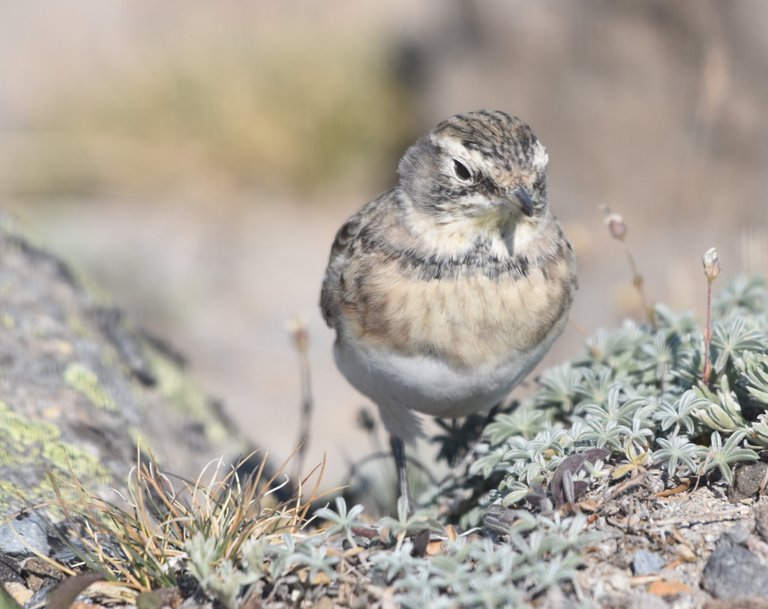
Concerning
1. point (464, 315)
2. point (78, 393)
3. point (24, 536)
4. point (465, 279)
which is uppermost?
point (465, 279)

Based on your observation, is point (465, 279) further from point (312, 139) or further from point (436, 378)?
point (312, 139)

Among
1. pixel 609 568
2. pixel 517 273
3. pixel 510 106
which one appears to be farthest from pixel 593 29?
pixel 609 568

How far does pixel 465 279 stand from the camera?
15.6 ft

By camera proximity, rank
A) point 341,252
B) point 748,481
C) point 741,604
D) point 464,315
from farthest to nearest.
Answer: point 341,252 → point 464,315 → point 748,481 → point 741,604

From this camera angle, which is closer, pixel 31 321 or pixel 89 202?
pixel 31 321

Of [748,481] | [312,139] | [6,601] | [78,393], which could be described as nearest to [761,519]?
[748,481]

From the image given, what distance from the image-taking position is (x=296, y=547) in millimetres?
3766

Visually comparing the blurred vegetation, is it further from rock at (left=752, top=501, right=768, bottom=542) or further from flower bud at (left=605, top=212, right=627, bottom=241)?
rock at (left=752, top=501, right=768, bottom=542)

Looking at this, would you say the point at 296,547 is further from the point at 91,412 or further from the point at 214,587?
the point at 91,412

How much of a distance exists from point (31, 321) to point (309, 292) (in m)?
5.50

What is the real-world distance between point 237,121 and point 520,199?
376 inches

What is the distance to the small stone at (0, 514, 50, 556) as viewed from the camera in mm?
4242

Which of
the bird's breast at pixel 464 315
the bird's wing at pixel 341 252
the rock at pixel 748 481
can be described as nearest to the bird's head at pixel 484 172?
the bird's breast at pixel 464 315

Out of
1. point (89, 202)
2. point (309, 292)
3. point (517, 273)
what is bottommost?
point (89, 202)
